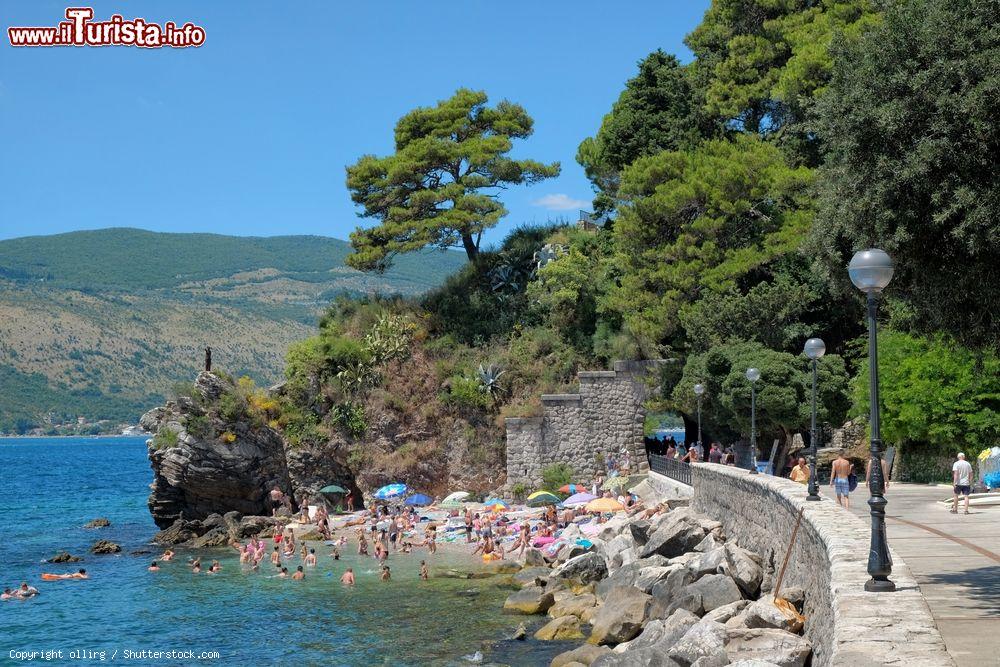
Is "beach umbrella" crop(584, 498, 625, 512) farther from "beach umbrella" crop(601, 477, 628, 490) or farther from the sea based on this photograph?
the sea

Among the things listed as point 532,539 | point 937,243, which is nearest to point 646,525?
point 532,539

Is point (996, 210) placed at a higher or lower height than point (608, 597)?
higher

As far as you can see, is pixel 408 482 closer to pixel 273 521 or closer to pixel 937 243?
pixel 273 521

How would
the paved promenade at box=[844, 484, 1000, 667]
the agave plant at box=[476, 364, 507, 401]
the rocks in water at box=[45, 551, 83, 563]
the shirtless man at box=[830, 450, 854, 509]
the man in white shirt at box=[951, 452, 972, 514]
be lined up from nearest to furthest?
the paved promenade at box=[844, 484, 1000, 667], the shirtless man at box=[830, 450, 854, 509], the man in white shirt at box=[951, 452, 972, 514], the rocks in water at box=[45, 551, 83, 563], the agave plant at box=[476, 364, 507, 401]

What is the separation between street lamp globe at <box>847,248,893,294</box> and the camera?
32.1 ft

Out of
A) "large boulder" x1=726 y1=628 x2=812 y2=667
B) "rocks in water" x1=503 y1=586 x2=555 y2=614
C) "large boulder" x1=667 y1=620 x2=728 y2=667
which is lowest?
"rocks in water" x1=503 y1=586 x2=555 y2=614

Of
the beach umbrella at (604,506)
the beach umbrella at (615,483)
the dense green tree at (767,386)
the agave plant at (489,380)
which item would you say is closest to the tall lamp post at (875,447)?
the dense green tree at (767,386)

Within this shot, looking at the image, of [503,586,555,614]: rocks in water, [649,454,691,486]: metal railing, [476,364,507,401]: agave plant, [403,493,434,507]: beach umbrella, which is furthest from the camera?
[476,364,507,401]: agave plant

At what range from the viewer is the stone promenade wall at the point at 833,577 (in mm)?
7504

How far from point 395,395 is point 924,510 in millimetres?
22853

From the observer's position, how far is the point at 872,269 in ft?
32.2

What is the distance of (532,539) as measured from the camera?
29609mm

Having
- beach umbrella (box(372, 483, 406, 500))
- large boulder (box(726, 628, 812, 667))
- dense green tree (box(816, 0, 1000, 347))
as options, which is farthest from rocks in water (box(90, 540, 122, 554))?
dense green tree (box(816, 0, 1000, 347))

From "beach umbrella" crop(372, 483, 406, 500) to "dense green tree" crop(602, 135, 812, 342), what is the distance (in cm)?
1056
